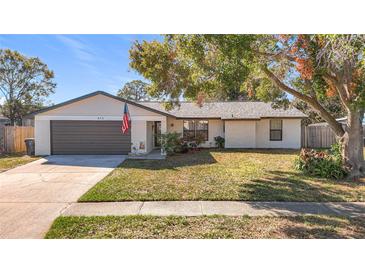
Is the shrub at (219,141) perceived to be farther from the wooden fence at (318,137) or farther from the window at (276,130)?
the wooden fence at (318,137)

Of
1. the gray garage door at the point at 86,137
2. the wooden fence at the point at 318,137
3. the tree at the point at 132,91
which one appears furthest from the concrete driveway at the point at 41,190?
the tree at the point at 132,91

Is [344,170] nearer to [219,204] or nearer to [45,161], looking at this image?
[219,204]

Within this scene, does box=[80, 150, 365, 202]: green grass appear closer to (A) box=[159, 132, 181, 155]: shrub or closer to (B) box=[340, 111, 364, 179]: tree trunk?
(B) box=[340, 111, 364, 179]: tree trunk

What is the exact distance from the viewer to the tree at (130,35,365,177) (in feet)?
20.4

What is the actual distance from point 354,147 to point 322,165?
4.10 ft

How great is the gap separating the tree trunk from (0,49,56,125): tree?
2817 centimetres

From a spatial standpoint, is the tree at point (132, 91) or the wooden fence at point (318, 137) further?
the tree at point (132, 91)

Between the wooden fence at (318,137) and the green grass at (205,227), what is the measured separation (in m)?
16.8

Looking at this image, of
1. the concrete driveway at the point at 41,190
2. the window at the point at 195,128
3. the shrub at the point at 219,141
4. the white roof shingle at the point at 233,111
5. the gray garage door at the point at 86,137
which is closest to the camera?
the concrete driveway at the point at 41,190

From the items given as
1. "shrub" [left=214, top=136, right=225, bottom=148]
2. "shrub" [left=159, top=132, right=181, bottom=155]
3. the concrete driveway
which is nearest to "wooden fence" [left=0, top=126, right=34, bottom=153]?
the concrete driveway

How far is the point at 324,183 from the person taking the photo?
8.15 metres

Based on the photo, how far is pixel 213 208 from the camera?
5.75 m

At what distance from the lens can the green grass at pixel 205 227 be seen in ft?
14.4
